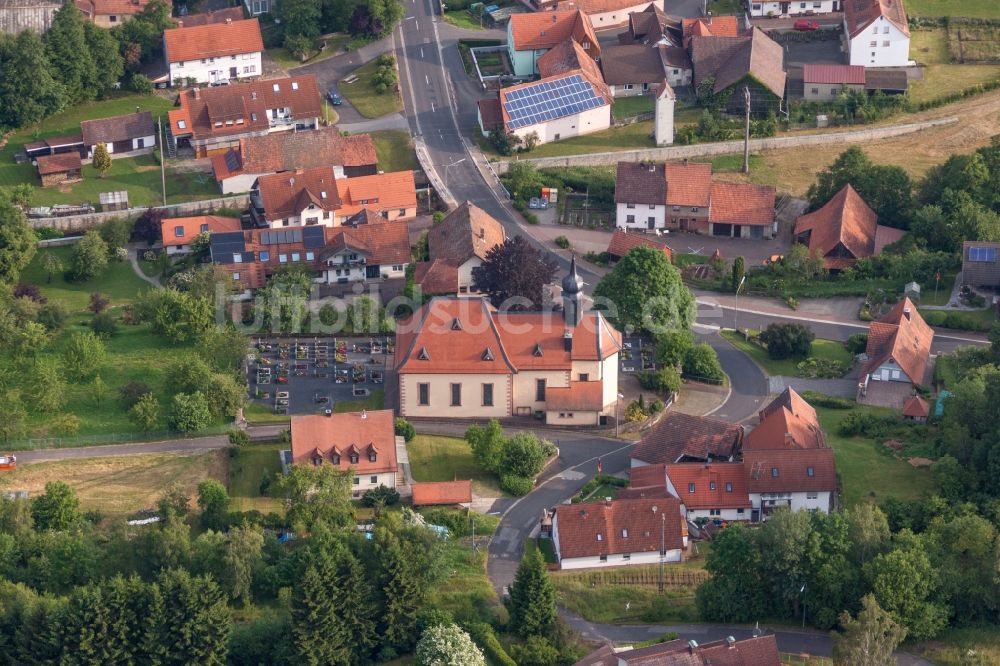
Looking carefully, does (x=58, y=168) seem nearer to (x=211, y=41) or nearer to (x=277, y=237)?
(x=211, y=41)

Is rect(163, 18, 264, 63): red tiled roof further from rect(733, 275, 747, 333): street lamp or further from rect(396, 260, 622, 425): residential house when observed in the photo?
rect(396, 260, 622, 425): residential house

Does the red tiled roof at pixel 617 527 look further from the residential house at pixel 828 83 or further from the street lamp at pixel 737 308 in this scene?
the residential house at pixel 828 83

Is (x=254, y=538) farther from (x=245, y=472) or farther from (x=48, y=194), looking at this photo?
(x=48, y=194)

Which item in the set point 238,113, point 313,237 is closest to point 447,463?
point 313,237

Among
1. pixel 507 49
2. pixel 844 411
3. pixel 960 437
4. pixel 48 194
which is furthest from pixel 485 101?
pixel 960 437

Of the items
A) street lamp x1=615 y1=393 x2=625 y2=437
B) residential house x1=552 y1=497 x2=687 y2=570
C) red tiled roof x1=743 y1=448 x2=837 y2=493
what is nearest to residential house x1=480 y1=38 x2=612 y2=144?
street lamp x1=615 y1=393 x2=625 y2=437

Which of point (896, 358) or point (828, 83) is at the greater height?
point (828, 83)

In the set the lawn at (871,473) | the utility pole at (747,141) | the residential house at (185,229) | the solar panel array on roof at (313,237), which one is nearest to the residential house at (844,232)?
the utility pole at (747,141)
